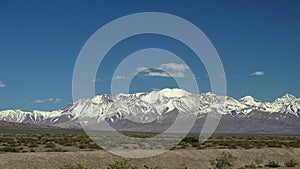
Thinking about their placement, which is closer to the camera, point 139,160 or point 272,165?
point 139,160

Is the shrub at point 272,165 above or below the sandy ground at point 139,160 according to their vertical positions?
below

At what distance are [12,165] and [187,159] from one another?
1994cm

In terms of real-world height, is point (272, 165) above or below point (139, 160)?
below

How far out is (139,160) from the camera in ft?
177

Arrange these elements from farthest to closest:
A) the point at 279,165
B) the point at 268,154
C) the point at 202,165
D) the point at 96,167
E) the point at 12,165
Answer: the point at 268,154, the point at 279,165, the point at 202,165, the point at 96,167, the point at 12,165

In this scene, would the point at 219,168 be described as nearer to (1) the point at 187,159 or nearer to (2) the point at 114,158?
(1) the point at 187,159

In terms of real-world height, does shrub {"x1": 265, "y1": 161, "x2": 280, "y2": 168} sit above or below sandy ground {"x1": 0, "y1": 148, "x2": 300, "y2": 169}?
below

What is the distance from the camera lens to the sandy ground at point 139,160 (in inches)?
1880

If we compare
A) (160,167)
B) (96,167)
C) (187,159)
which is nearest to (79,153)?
(96,167)

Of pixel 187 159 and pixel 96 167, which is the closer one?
pixel 96 167

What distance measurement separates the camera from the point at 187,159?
190 feet

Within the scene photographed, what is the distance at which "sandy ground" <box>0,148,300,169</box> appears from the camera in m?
47.8

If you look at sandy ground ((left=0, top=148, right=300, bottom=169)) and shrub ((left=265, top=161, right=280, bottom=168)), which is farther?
shrub ((left=265, top=161, right=280, bottom=168))

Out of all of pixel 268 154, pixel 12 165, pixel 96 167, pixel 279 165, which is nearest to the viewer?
pixel 12 165
